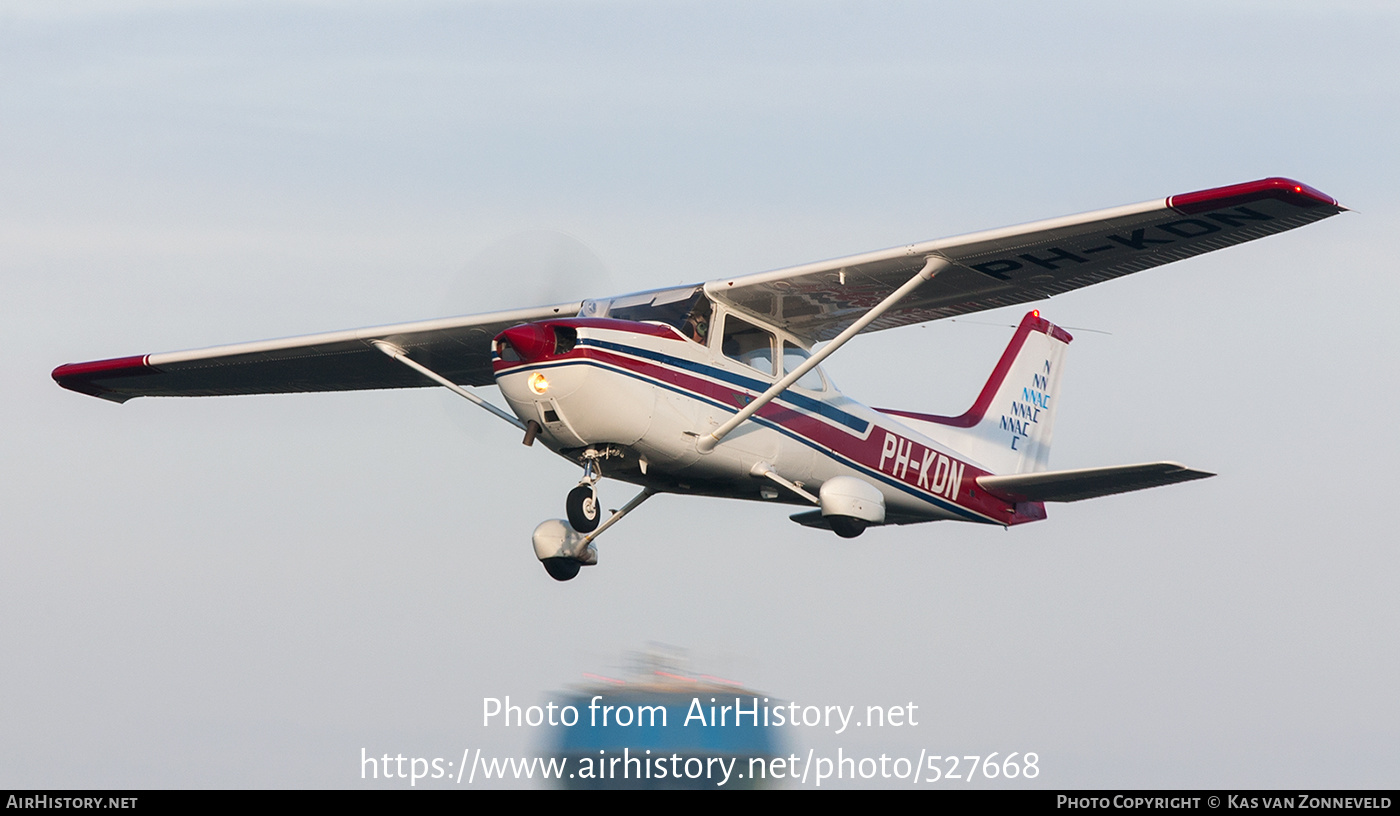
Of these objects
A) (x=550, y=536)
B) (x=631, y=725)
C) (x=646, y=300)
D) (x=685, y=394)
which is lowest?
(x=631, y=725)

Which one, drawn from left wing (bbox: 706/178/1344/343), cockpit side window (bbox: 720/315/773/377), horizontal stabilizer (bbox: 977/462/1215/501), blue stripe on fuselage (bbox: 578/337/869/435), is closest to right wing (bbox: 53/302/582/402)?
cockpit side window (bbox: 720/315/773/377)

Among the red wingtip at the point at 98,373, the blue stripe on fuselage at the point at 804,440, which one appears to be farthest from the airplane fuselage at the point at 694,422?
the red wingtip at the point at 98,373

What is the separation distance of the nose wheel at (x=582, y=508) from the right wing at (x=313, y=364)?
233cm

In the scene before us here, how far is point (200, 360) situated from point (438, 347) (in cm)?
311

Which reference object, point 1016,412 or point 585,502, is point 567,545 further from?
point 1016,412

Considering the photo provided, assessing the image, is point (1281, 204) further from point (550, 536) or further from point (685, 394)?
point (550, 536)

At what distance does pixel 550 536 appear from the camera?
1612 centimetres

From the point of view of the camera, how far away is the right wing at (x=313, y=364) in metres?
17.3

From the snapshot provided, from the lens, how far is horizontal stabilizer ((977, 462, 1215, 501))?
594 inches

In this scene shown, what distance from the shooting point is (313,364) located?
18.7m

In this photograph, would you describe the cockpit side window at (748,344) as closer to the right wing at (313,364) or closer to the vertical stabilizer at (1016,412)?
the right wing at (313,364)

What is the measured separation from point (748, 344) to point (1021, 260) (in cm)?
289

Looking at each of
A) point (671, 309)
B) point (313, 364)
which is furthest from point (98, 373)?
point (671, 309)

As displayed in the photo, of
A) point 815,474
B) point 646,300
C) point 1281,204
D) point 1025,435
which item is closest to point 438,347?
point 646,300
